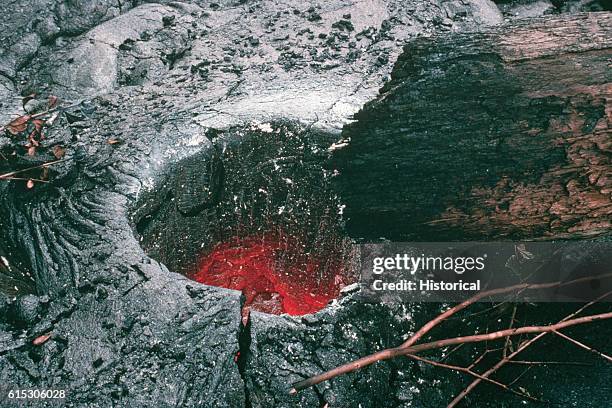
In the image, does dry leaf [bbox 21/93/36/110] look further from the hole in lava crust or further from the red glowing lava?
the red glowing lava

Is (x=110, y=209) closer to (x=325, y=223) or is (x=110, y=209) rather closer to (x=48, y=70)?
(x=325, y=223)

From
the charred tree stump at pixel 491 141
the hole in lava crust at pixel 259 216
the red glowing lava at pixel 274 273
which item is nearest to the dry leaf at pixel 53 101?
the hole in lava crust at pixel 259 216

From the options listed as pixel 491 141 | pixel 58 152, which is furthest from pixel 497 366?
pixel 58 152

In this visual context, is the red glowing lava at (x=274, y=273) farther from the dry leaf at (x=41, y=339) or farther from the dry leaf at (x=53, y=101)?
the dry leaf at (x=53, y=101)

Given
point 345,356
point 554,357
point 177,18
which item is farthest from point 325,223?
point 177,18

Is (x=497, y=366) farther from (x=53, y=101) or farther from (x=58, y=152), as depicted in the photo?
(x=53, y=101)

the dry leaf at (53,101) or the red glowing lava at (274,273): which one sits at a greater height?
the dry leaf at (53,101)
